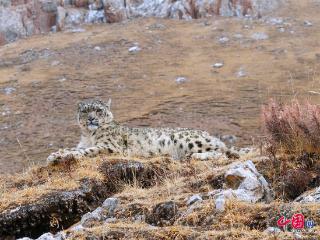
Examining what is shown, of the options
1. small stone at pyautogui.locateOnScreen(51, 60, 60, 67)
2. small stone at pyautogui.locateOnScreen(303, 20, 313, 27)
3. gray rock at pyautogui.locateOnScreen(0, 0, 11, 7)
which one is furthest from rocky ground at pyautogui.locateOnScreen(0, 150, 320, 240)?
gray rock at pyautogui.locateOnScreen(0, 0, 11, 7)

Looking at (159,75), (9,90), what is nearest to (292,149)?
(159,75)

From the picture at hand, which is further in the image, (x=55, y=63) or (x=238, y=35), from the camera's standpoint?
(x=238, y=35)

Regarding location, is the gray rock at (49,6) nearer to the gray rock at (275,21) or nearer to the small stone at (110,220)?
the gray rock at (275,21)

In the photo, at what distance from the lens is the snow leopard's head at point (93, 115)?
1485cm

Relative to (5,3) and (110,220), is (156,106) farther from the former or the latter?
(5,3)

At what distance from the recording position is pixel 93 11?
121 feet

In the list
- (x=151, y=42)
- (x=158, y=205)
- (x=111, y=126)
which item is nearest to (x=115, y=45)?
(x=151, y=42)

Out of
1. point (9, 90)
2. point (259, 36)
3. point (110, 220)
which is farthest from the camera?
point (259, 36)

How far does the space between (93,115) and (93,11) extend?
22779 millimetres

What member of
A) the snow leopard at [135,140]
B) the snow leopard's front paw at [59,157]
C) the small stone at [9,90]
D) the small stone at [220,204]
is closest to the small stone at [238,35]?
the small stone at [9,90]

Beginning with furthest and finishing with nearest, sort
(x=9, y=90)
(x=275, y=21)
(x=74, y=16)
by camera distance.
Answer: (x=74, y=16) → (x=275, y=21) → (x=9, y=90)

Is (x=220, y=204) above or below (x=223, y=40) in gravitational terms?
above

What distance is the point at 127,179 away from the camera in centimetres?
1126

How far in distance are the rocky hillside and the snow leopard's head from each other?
20.6 m
